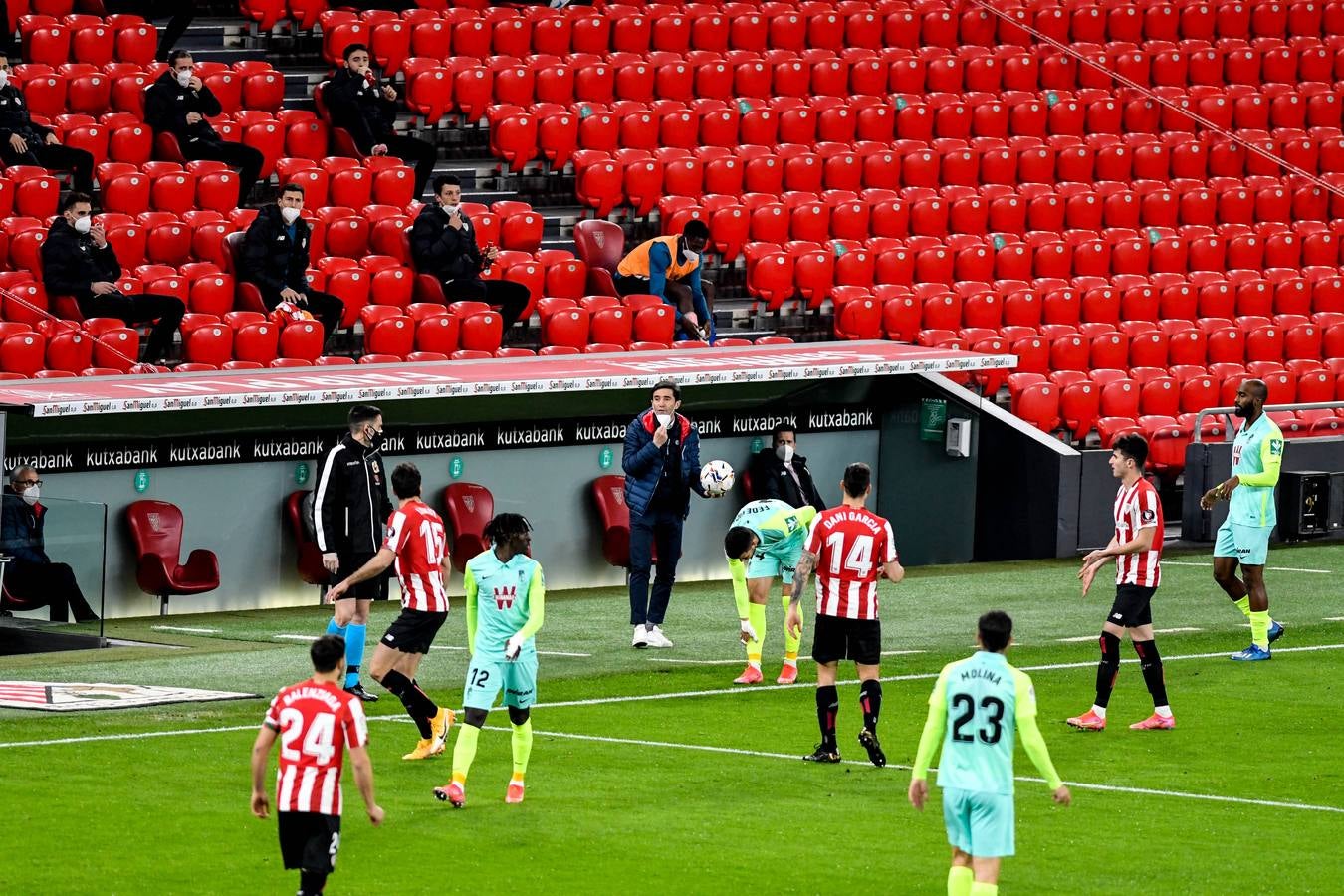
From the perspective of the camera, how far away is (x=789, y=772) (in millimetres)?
13117

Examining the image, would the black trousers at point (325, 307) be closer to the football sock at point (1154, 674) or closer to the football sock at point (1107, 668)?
the football sock at point (1107, 668)

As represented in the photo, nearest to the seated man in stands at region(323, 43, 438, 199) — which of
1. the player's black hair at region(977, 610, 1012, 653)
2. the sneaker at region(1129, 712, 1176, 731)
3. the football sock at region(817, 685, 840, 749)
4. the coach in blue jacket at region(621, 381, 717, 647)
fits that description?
the coach in blue jacket at region(621, 381, 717, 647)

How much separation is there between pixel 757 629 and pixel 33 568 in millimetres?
5596

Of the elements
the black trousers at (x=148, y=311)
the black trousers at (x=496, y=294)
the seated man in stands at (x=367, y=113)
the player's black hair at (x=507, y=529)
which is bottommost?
the player's black hair at (x=507, y=529)

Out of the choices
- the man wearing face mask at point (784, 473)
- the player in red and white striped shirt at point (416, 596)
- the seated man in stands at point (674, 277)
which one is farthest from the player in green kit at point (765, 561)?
the seated man in stands at point (674, 277)

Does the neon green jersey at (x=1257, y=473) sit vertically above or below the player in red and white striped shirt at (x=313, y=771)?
above

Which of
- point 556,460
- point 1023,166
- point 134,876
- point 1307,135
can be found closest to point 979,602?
point 556,460

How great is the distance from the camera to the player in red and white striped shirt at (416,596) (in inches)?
522

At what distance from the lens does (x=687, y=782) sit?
1280 cm

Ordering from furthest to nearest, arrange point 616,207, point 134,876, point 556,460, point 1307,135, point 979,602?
point 1307,135
point 616,207
point 556,460
point 979,602
point 134,876

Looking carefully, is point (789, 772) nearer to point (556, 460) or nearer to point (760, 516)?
point (760, 516)

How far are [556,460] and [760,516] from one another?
627 cm

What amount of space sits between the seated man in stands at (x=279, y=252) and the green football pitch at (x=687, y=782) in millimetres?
3600

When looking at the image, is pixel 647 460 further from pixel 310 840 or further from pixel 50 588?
Result: pixel 310 840
